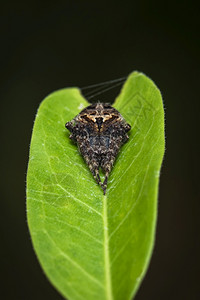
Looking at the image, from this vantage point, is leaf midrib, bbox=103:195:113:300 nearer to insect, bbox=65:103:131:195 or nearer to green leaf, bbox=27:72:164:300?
green leaf, bbox=27:72:164:300

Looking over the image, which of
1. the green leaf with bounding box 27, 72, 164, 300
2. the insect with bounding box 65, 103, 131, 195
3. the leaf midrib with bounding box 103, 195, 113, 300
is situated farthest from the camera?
the insect with bounding box 65, 103, 131, 195

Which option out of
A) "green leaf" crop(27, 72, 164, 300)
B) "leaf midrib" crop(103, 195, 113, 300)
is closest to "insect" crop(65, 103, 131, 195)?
"green leaf" crop(27, 72, 164, 300)

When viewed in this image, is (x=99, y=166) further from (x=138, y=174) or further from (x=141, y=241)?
(x=141, y=241)

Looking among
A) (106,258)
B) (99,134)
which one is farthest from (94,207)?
(99,134)

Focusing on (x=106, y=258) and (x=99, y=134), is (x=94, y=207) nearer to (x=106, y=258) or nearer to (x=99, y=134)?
(x=106, y=258)

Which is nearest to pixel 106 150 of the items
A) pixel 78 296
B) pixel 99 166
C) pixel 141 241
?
pixel 99 166
